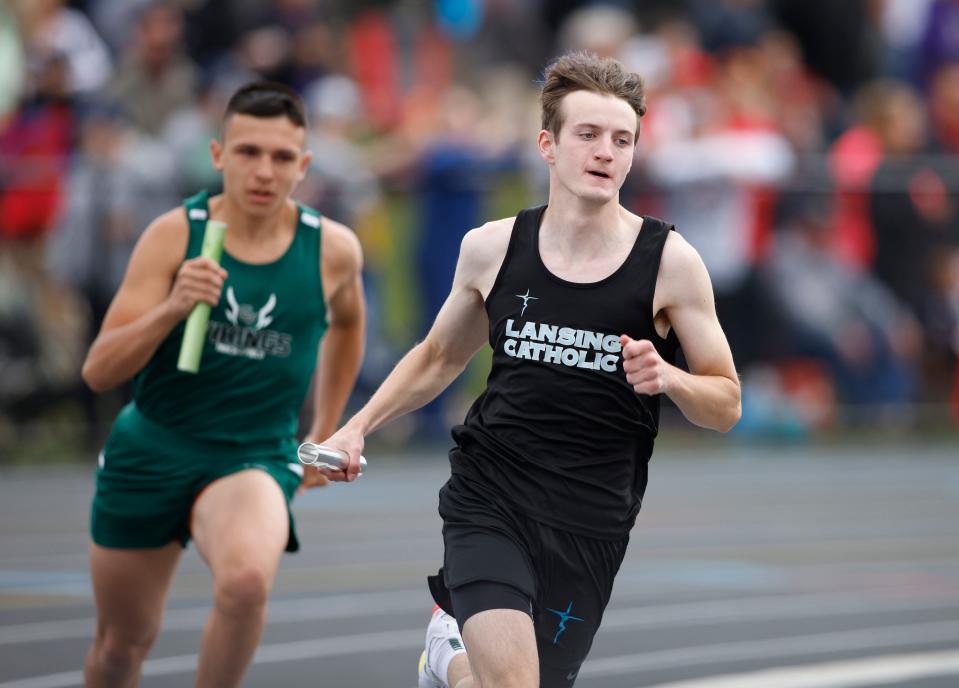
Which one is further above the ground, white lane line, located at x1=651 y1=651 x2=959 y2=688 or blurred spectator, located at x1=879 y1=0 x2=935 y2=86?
blurred spectator, located at x1=879 y1=0 x2=935 y2=86

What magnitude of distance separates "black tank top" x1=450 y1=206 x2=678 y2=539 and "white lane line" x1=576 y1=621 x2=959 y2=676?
2.76 meters

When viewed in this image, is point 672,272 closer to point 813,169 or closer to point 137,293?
point 137,293

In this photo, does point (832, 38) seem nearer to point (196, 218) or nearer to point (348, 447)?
point (196, 218)

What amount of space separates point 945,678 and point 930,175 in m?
9.53

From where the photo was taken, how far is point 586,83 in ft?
17.2

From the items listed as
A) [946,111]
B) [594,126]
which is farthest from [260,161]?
[946,111]

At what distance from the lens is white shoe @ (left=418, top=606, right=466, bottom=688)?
5.36 metres

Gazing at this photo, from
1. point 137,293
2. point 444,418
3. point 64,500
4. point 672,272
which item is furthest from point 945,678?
point 444,418

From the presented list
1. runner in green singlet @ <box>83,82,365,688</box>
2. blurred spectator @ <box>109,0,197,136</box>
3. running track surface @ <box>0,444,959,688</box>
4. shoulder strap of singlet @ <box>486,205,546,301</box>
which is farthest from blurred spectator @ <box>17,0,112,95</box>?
shoulder strap of singlet @ <box>486,205,546,301</box>

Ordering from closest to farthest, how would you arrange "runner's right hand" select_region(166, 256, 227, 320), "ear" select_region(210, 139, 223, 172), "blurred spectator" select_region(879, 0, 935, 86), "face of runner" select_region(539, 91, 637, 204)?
1. "face of runner" select_region(539, 91, 637, 204)
2. "runner's right hand" select_region(166, 256, 227, 320)
3. "ear" select_region(210, 139, 223, 172)
4. "blurred spectator" select_region(879, 0, 935, 86)

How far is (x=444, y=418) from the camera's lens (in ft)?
48.7

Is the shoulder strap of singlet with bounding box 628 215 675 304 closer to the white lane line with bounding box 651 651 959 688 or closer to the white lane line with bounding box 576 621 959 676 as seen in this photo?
the white lane line with bounding box 651 651 959 688

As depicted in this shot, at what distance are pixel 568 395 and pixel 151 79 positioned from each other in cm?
929

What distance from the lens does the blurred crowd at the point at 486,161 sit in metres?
13.1
